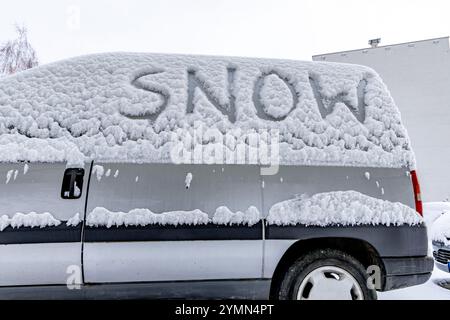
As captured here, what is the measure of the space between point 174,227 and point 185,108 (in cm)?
88

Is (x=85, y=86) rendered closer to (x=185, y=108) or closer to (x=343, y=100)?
(x=185, y=108)

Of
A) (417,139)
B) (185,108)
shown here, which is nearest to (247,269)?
(185,108)

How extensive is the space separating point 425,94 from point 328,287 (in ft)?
59.1

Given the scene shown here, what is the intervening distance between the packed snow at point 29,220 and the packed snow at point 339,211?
148cm

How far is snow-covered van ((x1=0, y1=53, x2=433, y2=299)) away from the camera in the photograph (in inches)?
78.2

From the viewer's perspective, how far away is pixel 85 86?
7.60 feet

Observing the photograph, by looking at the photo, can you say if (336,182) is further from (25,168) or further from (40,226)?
(25,168)

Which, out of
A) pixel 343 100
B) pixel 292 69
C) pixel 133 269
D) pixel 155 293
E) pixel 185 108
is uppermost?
pixel 292 69

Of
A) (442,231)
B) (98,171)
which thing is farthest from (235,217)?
(442,231)

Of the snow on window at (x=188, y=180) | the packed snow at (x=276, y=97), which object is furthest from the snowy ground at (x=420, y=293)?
the snow on window at (x=188, y=180)

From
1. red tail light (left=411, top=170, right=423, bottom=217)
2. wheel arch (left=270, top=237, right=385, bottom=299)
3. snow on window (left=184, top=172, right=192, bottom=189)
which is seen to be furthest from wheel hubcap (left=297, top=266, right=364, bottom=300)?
snow on window (left=184, top=172, right=192, bottom=189)

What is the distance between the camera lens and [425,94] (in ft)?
53.5

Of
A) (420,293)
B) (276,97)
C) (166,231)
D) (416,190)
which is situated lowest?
(420,293)

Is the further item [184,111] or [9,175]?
[184,111]
